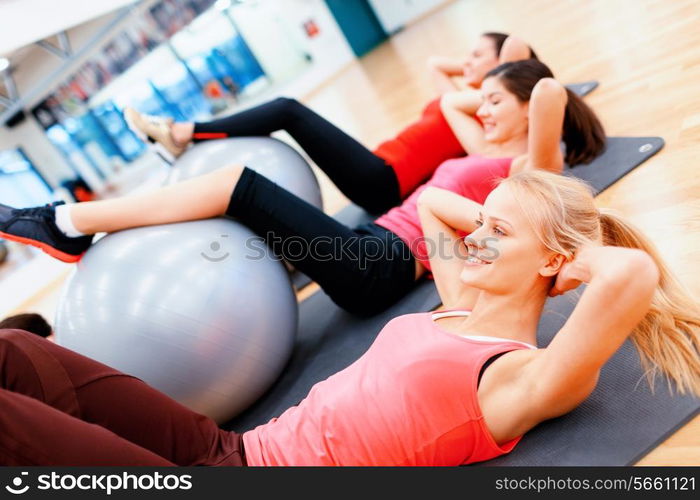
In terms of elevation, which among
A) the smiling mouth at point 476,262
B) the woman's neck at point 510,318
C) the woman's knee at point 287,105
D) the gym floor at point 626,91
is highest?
the woman's knee at point 287,105

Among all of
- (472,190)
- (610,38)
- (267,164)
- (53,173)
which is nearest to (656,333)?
(472,190)

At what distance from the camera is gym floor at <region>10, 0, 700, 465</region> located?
69.8 inches

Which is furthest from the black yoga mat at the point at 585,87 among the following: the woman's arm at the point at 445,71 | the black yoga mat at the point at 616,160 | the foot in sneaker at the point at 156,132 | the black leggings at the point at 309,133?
the foot in sneaker at the point at 156,132

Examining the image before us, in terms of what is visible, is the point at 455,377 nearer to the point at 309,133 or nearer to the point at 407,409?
the point at 407,409

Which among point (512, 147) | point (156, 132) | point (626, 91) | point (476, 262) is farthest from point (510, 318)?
point (626, 91)

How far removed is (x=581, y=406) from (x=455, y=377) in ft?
1.21

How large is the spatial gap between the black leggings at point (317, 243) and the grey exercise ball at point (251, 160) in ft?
1.48

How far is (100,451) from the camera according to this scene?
1.06 m

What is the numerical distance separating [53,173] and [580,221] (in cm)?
933

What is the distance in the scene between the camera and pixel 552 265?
1.17 m

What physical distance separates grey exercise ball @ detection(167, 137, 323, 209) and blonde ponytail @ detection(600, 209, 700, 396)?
1.47 m

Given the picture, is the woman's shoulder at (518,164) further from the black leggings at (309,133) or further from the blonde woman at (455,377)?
the blonde woman at (455,377)

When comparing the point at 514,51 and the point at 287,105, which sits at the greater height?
the point at 287,105

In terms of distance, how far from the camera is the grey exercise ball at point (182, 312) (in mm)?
1723
